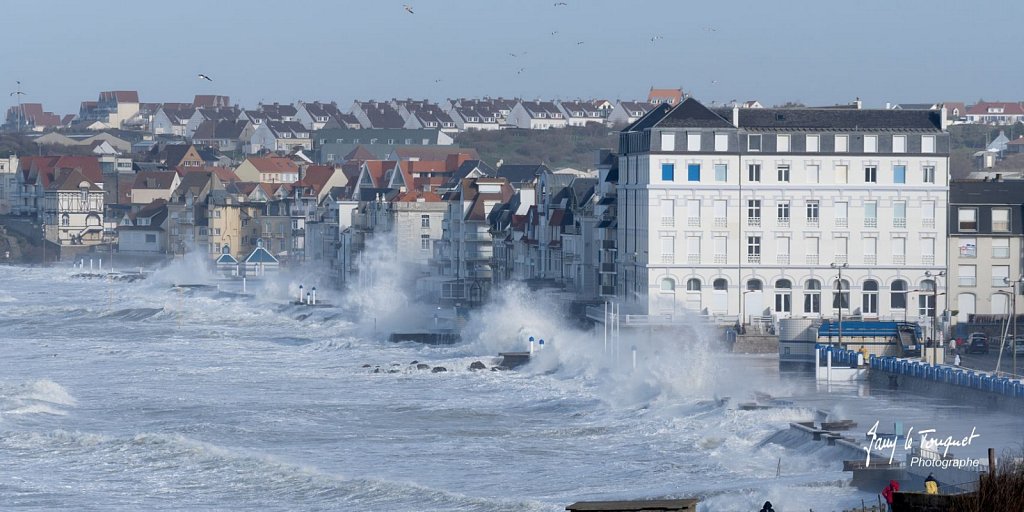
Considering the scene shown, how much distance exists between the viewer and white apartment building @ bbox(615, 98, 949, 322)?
152 ft

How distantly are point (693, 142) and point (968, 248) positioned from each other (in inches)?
306

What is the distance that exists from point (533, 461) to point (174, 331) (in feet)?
117

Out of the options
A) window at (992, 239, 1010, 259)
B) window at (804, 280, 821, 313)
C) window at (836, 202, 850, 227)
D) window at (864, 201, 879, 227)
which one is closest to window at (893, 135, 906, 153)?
window at (864, 201, 879, 227)

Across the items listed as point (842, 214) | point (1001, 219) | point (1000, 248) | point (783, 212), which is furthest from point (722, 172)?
point (1000, 248)

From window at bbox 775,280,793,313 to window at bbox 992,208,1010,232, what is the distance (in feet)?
18.2

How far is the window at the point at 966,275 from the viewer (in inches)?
1831

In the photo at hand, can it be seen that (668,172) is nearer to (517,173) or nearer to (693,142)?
(693,142)

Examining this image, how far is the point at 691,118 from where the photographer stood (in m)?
46.7

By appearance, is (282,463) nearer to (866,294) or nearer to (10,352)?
(866,294)

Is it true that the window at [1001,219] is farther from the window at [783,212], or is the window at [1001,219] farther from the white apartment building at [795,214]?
the window at [783,212]

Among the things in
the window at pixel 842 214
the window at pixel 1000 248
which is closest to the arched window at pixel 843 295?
the window at pixel 842 214

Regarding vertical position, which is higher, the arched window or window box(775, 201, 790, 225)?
window box(775, 201, 790, 225)

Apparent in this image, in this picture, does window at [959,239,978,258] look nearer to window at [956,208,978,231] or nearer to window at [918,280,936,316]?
window at [956,208,978,231]

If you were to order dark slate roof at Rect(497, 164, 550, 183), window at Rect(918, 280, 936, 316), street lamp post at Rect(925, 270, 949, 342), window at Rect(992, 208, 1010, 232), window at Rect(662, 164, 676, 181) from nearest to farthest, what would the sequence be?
street lamp post at Rect(925, 270, 949, 342), window at Rect(992, 208, 1010, 232), window at Rect(918, 280, 936, 316), window at Rect(662, 164, 676, 181), dark slate roof at Rect(497, 164, 550, 183)
